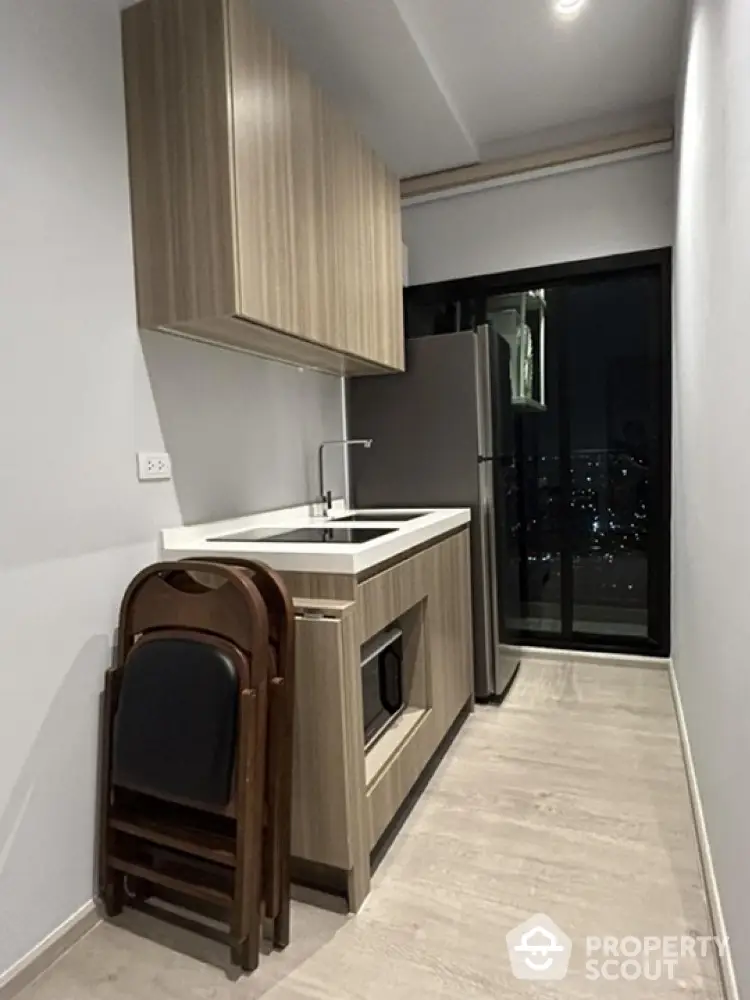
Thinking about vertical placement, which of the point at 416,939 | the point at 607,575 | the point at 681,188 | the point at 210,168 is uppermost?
the point at 681,188

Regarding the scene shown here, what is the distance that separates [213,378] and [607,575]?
255 cm

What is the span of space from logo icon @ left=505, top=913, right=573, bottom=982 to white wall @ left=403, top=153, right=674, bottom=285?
2.98 meters

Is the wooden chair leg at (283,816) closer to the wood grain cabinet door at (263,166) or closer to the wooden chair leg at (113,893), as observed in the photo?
the wooden chair leg at (113,893)

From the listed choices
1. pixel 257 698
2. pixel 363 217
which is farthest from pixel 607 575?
pixel 257 698

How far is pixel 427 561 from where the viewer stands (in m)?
2.31

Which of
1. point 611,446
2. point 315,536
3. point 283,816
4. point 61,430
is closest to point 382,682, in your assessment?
point 315,536

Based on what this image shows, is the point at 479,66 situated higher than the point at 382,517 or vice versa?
the point at 479,66

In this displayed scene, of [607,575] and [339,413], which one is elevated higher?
[339,413]

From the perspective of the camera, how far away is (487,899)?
1.71 meters

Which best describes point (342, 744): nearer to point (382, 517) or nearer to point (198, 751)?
point (198, 751)

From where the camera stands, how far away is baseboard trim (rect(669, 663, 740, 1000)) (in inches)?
54.1

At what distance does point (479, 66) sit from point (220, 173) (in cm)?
149

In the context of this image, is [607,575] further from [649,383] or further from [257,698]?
[257,698]
